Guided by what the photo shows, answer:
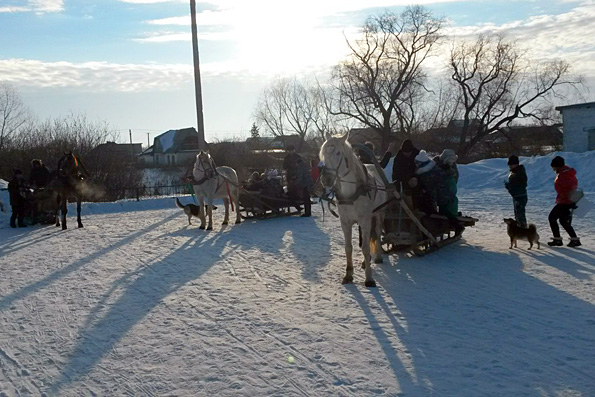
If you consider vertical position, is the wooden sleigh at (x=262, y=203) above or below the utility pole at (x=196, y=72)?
below

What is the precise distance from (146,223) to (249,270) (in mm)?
9472

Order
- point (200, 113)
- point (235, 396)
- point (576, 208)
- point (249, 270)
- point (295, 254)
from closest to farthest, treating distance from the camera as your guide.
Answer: point (235, 396) → point (249, 270) → point (576, 208) → point (295, 254) → point (200, 113)

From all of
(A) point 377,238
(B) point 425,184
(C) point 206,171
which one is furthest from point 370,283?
(C) point 206,171

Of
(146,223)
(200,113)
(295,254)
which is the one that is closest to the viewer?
(295,254)

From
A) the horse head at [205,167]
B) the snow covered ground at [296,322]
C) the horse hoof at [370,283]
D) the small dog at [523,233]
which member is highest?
the horse head at [205,167]

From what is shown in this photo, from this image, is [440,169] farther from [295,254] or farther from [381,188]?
[295,254]

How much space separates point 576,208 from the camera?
1072 centimetres

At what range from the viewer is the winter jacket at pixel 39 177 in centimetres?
1912

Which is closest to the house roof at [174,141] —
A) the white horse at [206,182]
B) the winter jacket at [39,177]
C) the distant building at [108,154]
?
the distant building at [108,154]

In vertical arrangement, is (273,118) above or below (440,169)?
above

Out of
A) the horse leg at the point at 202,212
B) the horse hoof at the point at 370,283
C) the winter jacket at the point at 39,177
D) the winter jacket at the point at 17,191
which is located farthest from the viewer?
the winter jacket at the point at 39,177

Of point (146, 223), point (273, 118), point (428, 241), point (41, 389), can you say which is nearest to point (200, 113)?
point (146, 223)

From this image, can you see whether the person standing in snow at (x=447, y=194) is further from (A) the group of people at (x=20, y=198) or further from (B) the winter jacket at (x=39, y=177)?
(B) the winter jacket at (x=39, y=177)

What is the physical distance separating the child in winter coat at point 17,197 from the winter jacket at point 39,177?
0.50 metres
